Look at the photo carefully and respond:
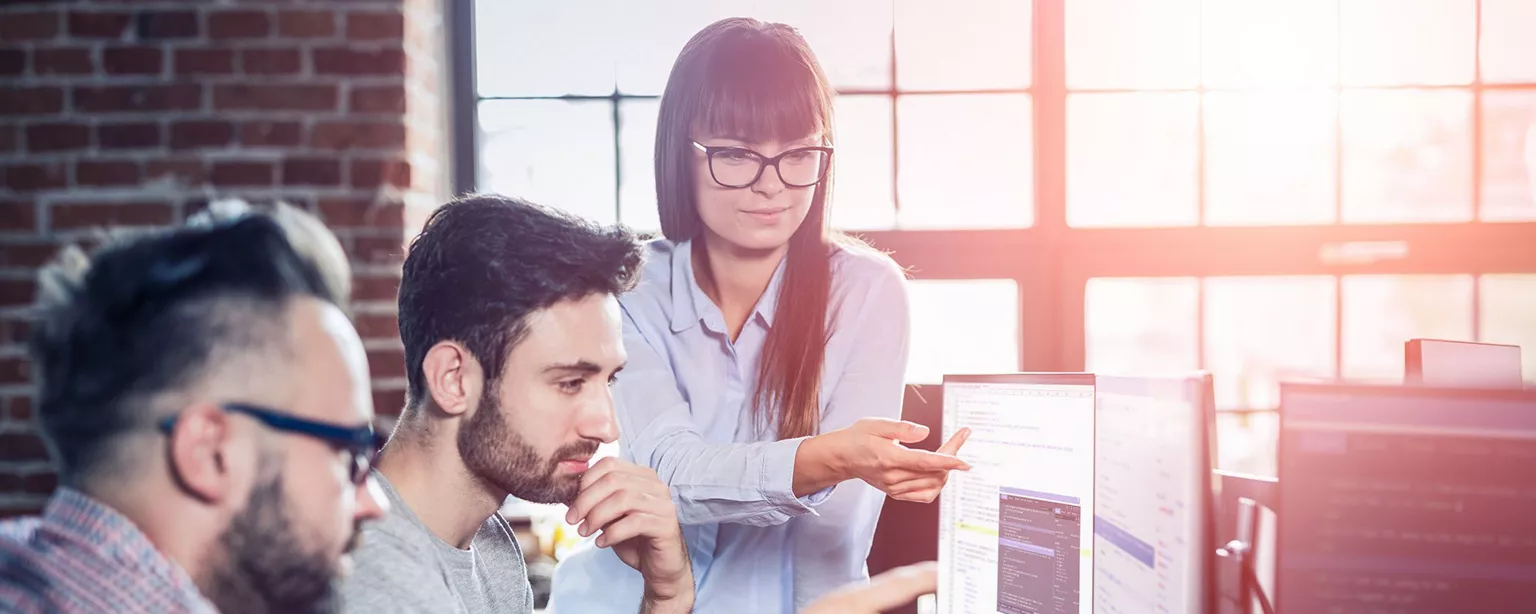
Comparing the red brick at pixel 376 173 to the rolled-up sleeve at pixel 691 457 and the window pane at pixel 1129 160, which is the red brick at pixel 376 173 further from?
the window pane at pixel 1129 160

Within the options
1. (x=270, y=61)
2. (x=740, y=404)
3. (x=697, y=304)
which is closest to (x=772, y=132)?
(x=697, y=304)

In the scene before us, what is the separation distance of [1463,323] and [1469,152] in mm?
451

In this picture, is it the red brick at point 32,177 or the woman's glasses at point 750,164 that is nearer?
the woman's glasses at point 750,164

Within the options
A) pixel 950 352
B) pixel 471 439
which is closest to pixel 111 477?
pixel 471 439

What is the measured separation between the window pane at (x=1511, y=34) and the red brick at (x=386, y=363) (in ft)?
9.37

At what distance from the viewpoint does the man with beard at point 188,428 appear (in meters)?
0.72

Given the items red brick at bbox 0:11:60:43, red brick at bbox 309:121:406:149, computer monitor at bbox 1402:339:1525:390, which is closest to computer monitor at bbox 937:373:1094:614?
computer monitor at bbox 1402:339:1525:390

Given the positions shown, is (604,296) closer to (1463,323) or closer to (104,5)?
(104,5)

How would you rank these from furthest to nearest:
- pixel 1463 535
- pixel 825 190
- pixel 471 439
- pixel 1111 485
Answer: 1. pixel 825 190
2. pixel 471 439
3. pixel 1111 485
4. pixel 1463 535

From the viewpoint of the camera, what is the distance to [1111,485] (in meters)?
1.13

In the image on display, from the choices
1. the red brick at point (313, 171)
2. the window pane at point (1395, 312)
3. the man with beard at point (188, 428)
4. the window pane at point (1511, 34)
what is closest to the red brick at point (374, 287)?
the red brick at point (313, 171)

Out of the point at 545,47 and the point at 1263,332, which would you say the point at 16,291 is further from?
the point at 1263,332

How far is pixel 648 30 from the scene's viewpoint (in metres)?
2.70

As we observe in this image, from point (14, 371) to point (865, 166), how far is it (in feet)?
6.76
